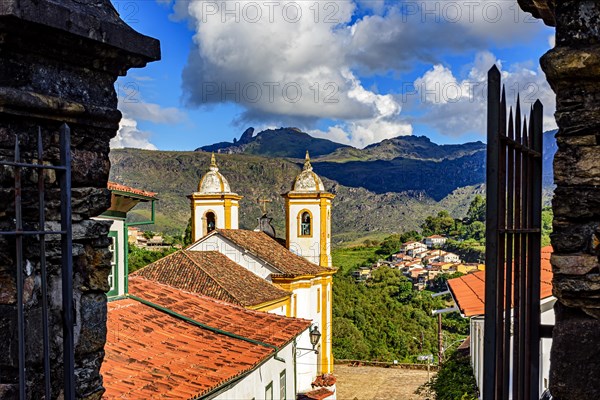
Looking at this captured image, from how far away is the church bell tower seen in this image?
28859mm

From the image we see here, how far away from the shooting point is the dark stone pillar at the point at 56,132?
2762 millimetres

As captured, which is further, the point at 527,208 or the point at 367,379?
the point at 367,379

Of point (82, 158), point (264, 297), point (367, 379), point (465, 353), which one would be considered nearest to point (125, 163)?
point (367, 379)

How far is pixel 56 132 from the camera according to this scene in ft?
9.74

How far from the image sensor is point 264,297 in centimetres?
2081

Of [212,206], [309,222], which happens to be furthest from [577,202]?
[212,206]

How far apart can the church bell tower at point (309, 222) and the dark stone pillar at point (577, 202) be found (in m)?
26.1

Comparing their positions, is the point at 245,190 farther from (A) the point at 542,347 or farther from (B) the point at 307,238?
(A) the point at 542,347

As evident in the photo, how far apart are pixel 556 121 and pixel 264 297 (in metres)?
18.6

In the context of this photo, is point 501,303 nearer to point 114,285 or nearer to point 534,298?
point 534,298

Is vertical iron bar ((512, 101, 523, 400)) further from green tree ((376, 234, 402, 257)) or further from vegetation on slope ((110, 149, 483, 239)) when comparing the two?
vegetation on slope ((110, 149, 483, 239))

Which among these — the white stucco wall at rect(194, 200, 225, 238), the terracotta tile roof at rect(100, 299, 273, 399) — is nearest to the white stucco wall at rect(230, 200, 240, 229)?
the white stucco wall at rect(194, 200, 225, 238)

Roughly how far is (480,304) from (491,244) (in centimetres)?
640

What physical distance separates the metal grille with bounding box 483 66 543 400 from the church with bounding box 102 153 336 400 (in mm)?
5031
